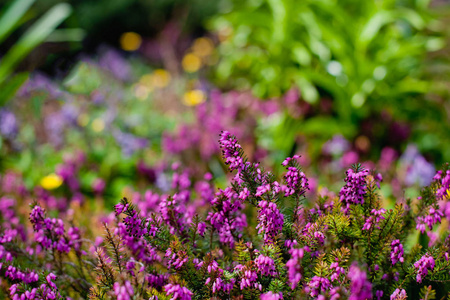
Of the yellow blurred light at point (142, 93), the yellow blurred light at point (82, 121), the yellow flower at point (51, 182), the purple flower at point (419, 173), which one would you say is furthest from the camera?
the yellow blurred light at point (142, 93)

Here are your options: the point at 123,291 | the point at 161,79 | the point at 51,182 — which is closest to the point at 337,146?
the point at 51,182

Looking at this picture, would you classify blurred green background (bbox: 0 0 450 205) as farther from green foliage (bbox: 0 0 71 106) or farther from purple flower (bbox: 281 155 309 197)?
purple flower (bbox: 281 155 309 197)

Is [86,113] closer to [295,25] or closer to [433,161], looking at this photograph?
[295,25]

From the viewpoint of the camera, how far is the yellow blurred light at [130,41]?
7.40 meters

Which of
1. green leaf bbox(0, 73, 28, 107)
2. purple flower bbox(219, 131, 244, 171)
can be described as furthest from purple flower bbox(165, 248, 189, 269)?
green leaf bbox(0, 73, 28, 107)

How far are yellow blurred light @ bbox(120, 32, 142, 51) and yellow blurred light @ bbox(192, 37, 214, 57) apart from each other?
3.81 feet

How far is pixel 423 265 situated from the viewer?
109 centimetres

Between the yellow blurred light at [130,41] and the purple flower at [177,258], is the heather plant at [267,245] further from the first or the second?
the yellow blurred light at [130,41]

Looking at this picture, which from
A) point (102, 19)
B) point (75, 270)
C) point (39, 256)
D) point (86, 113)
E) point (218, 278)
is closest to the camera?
point (218, 278)

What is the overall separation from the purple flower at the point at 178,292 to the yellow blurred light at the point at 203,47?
5752mm

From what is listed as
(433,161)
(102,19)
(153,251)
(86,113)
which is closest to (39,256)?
(153,251)

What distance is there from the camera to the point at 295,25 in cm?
375

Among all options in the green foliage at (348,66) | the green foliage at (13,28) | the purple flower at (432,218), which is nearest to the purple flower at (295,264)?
the purple flower at (432,218)

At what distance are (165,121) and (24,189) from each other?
5.59 feet
